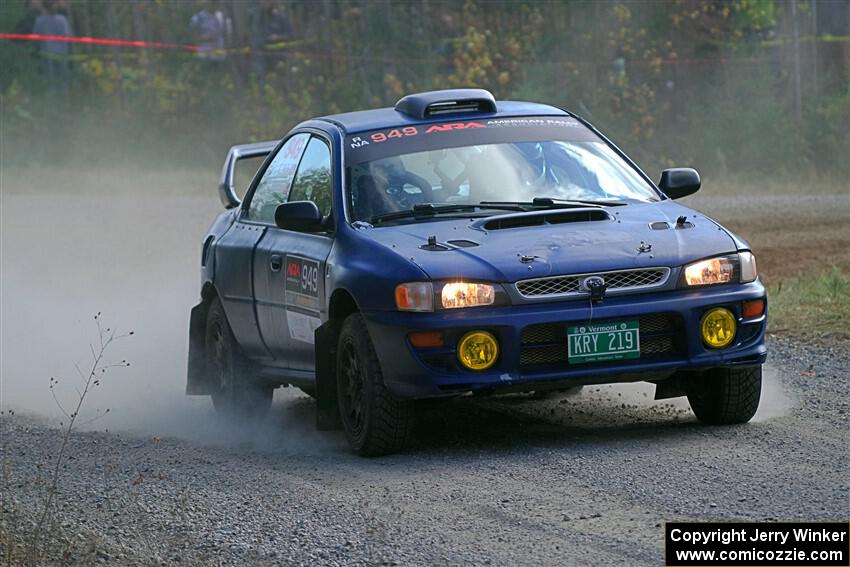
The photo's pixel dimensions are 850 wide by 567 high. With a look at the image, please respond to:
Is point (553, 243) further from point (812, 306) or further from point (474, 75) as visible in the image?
point (474, 75)

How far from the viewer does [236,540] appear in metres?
6.71

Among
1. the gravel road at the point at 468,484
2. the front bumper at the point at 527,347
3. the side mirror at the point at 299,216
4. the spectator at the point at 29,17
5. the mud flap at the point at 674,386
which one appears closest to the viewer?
the gravel road at the point at 468,484

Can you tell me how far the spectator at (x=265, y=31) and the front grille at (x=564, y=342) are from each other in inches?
838

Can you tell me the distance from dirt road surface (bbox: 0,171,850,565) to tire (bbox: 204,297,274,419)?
122 millimetres

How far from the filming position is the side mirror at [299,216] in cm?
891

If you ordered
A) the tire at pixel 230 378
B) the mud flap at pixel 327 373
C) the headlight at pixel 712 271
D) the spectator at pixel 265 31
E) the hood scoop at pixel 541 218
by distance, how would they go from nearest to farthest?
the headlight at pixel 712 271 → the hood scoop at pixel 541 218 → the mud flap at pixel 327 373 → the tire at pixel 230 378 → the spectator at pixel 265 31

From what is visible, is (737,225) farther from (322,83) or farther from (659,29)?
(322,83)

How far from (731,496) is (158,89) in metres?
23.2

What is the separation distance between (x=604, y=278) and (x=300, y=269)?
189 cm

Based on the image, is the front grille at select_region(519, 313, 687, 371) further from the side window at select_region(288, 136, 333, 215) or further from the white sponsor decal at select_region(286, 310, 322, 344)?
the side window at select_region(288, 136, 333, 215)

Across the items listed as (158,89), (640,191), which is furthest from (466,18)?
(640,191)

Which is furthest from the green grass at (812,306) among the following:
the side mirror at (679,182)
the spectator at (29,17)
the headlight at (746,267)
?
the spectator at (29,17)

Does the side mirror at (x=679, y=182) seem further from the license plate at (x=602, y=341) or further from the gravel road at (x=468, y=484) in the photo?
the license plate at (x=602, y=341)

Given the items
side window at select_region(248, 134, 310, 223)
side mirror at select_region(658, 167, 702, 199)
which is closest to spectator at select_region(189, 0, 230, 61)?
side window at select_region(248, 134, 310, 223)
